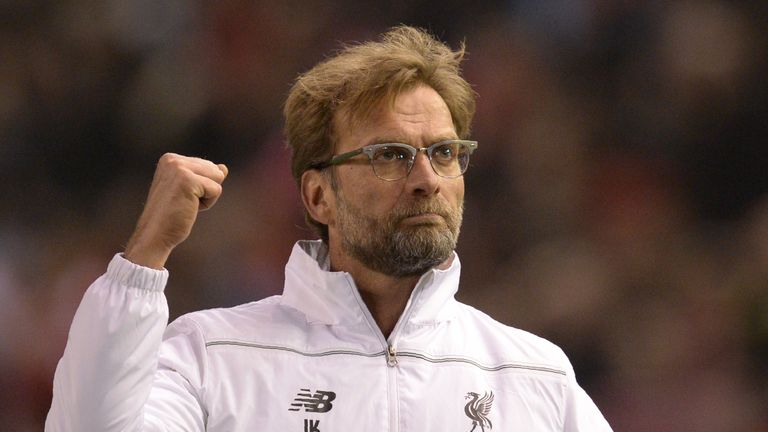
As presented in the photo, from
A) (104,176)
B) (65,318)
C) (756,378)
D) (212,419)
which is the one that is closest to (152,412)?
(212,419)

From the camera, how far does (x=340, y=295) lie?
2.84 meters

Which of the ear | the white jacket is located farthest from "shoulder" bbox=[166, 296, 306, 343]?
the ear

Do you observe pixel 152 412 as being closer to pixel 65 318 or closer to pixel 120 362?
pixel 120 362

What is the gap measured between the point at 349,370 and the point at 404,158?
0.54 metres

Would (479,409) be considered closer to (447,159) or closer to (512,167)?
(447,159)

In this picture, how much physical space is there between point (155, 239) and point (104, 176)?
88.2 inches

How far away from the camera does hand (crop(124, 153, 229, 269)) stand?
2.32 meters

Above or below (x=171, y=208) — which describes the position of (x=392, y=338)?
below

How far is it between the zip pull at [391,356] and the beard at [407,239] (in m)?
0.20

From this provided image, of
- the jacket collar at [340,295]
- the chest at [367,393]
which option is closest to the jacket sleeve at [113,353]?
the chest at [367,393]

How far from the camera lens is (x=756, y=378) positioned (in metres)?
4.65

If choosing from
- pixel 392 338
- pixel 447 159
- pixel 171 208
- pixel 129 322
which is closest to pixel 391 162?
pixel 447 159

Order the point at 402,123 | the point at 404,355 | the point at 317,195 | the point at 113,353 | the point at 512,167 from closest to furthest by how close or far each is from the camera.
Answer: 1. the point at 113,353
2. the point at 404,355
3. the point at 402,123
4. the point at 317,195
5. the point at 512,167

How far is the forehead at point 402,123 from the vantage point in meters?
2.91
